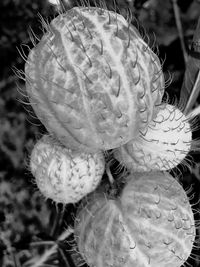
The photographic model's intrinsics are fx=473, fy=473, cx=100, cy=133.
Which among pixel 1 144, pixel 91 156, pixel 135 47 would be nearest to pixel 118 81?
pixel 135 47

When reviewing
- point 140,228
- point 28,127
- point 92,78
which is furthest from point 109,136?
point 28,127

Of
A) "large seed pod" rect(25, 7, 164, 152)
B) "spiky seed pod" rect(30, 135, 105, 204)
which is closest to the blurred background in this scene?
"spiky seed pod" rect(30, 135, 105, 204)

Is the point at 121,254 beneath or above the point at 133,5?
beneath

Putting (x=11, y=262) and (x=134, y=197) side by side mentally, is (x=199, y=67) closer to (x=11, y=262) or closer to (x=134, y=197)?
(x=134, y=197)

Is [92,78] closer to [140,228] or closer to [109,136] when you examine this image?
[109,136]

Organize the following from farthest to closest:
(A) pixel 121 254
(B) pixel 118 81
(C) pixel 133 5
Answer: (C) pixel 133 5 → (A) pixel 121 254 → (B) pixel 118 81

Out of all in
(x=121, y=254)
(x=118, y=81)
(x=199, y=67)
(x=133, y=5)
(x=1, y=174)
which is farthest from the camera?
(x=1, y=174)

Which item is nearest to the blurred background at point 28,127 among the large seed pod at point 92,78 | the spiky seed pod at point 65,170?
the spiky seed pod at point 65,170
